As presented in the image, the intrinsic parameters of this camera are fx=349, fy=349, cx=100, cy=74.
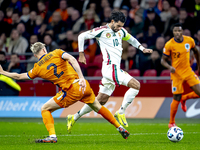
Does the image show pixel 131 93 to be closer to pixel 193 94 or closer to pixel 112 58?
pixel 112 58

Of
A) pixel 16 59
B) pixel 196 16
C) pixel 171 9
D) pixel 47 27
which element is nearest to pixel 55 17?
pixel 47 27

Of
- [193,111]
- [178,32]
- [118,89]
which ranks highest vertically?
[178,32]

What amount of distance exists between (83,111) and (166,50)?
109 inches

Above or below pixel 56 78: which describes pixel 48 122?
below

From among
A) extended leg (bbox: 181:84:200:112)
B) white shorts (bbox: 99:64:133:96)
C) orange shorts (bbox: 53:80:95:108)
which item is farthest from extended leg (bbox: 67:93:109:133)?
extended leg (bbox: 181:84:200:112)

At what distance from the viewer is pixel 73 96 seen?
248 inches

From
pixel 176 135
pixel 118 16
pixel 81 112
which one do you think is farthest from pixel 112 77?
pixel 176 135

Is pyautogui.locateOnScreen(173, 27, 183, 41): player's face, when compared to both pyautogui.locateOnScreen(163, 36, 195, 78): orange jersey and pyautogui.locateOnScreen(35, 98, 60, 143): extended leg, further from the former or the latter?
pyautogui.locateOnScreen(35, 98, 60, 143): extended leg

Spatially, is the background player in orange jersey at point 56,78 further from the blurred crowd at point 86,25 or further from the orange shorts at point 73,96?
the blurred crowd at point 86,25

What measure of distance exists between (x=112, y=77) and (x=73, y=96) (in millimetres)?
1328

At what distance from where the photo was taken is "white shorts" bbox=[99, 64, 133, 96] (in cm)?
721

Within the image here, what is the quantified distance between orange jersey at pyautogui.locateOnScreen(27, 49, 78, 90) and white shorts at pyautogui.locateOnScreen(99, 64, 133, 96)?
1213 mm

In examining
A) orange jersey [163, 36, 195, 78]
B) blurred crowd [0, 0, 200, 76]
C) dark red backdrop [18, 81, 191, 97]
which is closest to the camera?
orange jersey [163, 36, 195, 78]

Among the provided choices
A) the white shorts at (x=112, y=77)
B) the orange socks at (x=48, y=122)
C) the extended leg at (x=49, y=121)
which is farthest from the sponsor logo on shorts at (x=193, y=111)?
the orange socks at (x=48, y=122)
